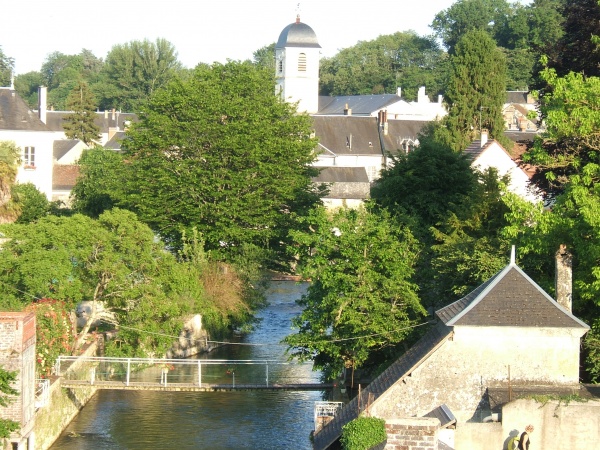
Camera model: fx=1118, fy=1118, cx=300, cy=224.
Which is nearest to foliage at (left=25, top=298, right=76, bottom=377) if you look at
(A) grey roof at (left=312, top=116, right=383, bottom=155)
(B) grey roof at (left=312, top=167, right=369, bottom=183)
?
(B) grey roof at (left=312, top=167, right=369, bottom=183)

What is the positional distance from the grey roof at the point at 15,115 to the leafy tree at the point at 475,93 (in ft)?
79.6

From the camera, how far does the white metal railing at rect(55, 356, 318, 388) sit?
32188 mm

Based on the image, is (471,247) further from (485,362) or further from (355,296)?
(485,362)

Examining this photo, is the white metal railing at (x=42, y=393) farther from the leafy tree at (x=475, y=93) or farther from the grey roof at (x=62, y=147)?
the grey roof at (x=62, y=147)

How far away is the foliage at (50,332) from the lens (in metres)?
30.2

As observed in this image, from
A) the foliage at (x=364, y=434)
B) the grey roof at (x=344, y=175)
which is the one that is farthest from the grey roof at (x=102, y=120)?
the foliage at (x=364, y=434)

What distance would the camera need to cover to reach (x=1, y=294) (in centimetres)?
3284

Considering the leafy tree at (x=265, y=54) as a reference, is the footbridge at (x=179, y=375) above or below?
below

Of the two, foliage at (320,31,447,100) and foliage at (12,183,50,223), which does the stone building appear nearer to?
foliage at (12,183,50,223)

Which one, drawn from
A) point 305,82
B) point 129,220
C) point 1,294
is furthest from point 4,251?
point 305,82

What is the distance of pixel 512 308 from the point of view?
24.9 metres

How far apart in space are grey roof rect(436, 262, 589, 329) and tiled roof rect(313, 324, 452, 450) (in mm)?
647

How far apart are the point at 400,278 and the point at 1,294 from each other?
11792mm

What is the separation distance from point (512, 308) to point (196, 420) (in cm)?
1086
